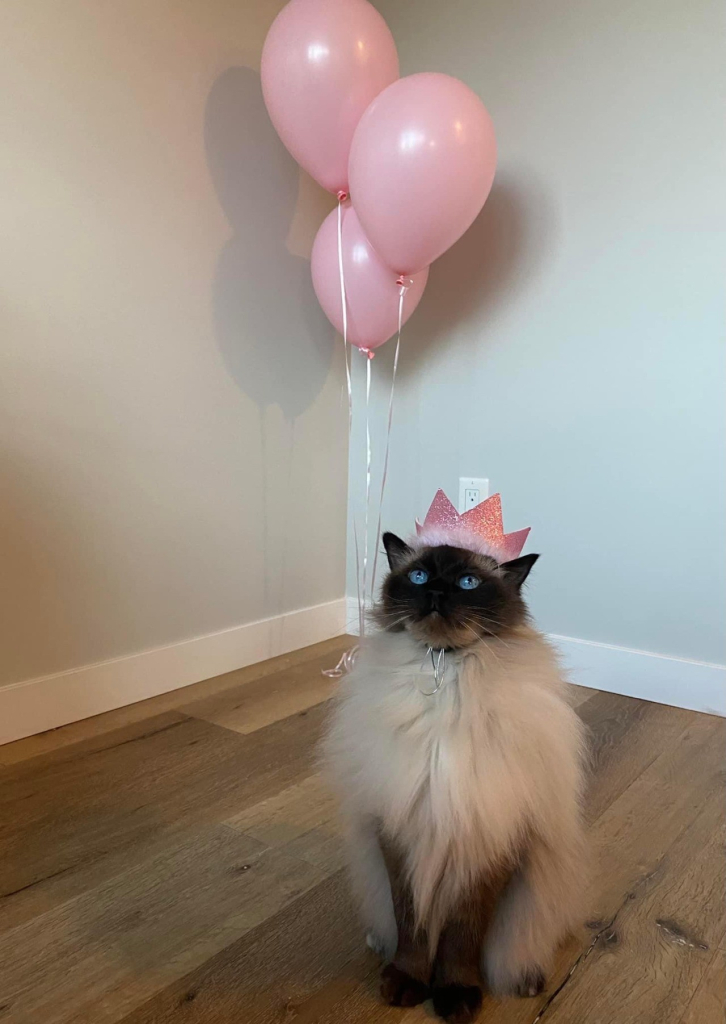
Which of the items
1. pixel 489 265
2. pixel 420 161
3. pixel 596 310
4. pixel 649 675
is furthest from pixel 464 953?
pixel 489 265

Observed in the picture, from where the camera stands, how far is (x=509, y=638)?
776 mm

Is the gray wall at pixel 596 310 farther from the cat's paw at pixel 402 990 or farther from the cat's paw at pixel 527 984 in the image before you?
the cat's paw at pixel 402 990

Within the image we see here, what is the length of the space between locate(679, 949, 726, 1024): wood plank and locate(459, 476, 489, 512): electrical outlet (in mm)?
1286

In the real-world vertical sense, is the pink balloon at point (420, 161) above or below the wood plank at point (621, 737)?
above

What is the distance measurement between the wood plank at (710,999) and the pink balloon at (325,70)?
164 cm

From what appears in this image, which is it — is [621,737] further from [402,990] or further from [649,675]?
[402,990]

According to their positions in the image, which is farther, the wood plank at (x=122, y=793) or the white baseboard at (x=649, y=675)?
the white baseboard at (x=649, y=675)

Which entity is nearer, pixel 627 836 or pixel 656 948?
pixel 656 948

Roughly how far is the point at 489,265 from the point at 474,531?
1.35 m

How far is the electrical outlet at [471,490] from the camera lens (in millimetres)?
2008

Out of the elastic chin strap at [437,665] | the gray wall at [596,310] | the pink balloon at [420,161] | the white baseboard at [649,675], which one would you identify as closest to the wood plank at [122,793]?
the elastic chin strap at [437,665]

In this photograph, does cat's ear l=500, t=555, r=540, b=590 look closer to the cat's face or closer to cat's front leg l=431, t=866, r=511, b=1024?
the cat's face

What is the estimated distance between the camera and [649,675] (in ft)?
5.75

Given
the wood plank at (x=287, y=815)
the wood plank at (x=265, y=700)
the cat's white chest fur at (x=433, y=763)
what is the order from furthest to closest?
1. the wood plank at (x=265, y=700)
2. the wood plank at (x=287, y=815)
3. the cat's white chest fur at (x=433, y=763)
